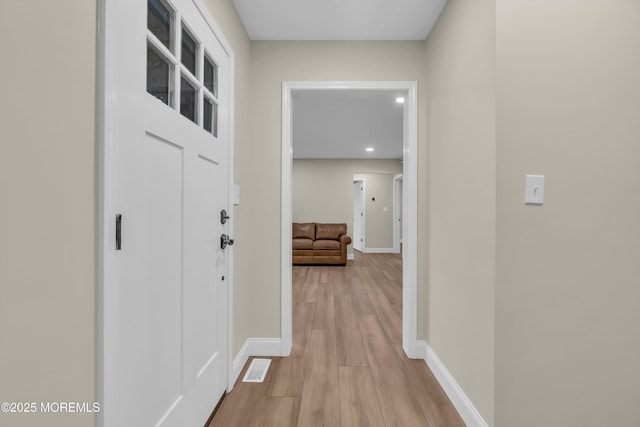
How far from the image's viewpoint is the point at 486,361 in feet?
4.75

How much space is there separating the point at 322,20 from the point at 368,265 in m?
5.18

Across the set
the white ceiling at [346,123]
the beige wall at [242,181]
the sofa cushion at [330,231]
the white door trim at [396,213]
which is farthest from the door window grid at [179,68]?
the white door trim at [396,213]

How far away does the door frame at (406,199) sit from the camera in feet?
7.68

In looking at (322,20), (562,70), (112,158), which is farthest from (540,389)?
(322,20)

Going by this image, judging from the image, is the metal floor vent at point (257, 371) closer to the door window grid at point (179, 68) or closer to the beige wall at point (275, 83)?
the beige wall at point (275, 83)

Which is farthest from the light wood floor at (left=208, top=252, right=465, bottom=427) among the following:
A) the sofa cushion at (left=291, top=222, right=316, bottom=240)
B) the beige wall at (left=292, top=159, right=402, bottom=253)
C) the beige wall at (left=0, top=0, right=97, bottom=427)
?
the beige wall at (left=292, top=159, right=402, bottom=253)

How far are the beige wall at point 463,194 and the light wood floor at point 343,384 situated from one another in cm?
25

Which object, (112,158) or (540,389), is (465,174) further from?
(112,158)

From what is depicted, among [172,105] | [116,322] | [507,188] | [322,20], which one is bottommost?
[116,322]

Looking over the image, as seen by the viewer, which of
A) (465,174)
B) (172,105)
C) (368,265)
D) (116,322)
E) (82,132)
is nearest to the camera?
(82,132)

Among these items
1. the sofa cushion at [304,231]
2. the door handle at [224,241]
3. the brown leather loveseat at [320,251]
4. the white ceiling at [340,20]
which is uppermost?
the white ceiling at [340,20]

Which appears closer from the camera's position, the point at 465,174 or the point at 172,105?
the point at 172,105

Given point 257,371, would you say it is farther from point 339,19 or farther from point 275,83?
point 339,19

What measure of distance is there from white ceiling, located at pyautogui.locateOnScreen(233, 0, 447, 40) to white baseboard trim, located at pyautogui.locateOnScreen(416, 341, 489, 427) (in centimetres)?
229
